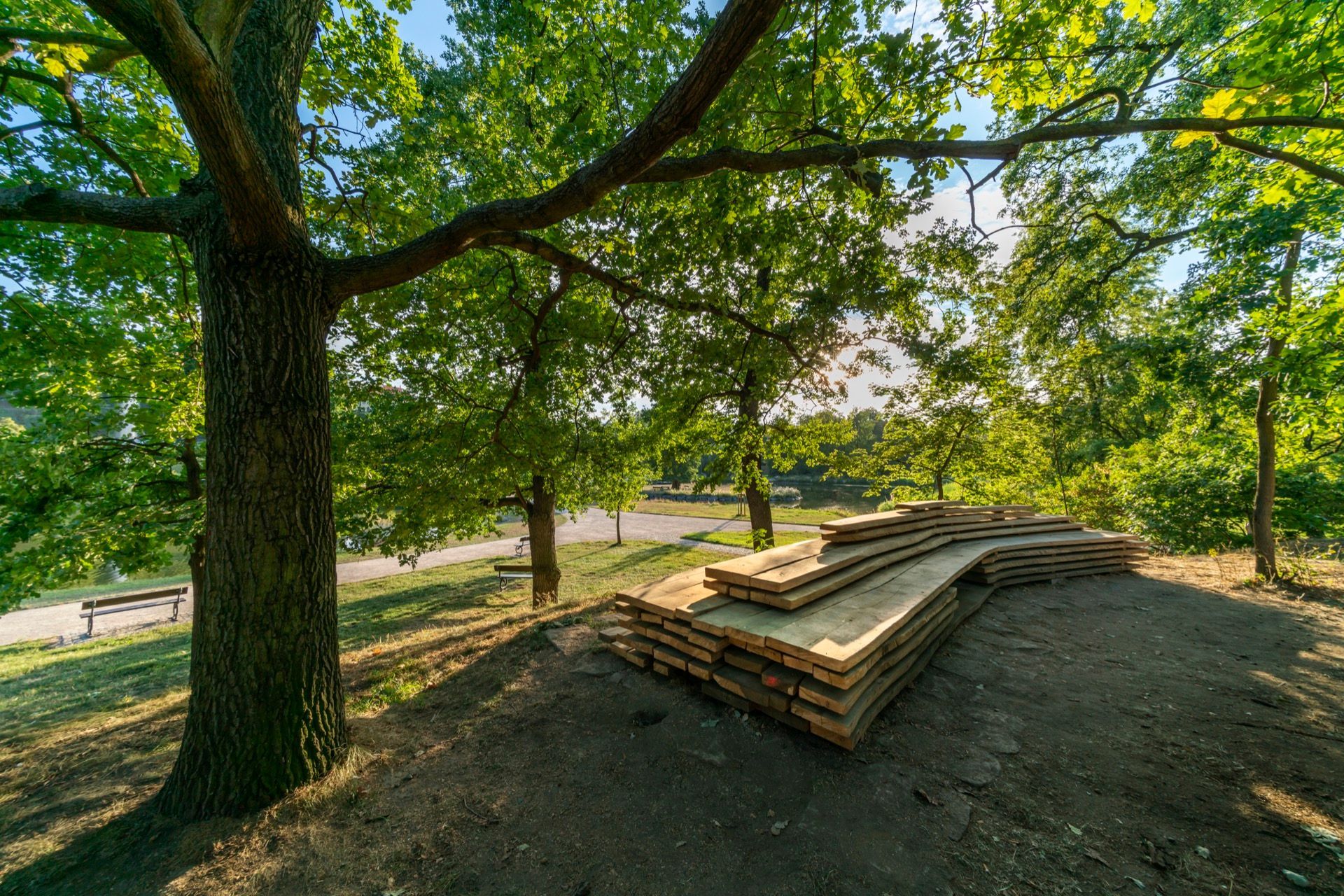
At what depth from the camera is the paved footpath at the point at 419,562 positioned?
10930 mm

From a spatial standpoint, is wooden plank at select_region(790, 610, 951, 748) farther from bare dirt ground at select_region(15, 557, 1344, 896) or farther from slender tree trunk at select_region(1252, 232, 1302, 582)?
slender tree trunk at select_region(1252, 232, 1302, 582)

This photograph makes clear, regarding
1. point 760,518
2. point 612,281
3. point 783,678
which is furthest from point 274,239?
point 760,518

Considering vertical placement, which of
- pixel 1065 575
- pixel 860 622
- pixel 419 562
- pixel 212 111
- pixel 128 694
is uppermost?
pixel 212 111

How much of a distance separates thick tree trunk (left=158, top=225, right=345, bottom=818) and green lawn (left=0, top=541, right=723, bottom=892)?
1.93 ft

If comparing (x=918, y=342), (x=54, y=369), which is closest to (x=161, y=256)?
(x=54, y=369)

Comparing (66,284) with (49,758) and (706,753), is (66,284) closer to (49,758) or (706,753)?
(49,758)

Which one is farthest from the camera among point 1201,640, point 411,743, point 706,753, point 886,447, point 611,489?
point 886,447

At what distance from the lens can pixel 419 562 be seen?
17.5 m

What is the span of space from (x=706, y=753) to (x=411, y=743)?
219cm

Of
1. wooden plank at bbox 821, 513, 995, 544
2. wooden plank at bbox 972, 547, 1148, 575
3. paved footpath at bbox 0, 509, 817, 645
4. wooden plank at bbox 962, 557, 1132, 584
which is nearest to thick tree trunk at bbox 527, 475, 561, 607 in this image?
paved footpath at bbox 0, 509, 817, 645

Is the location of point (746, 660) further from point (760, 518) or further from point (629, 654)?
point (760, 518)

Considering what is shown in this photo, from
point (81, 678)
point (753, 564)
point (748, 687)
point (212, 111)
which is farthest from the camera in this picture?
point (81, 678)

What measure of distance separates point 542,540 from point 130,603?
487 inches

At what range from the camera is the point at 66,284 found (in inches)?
218
